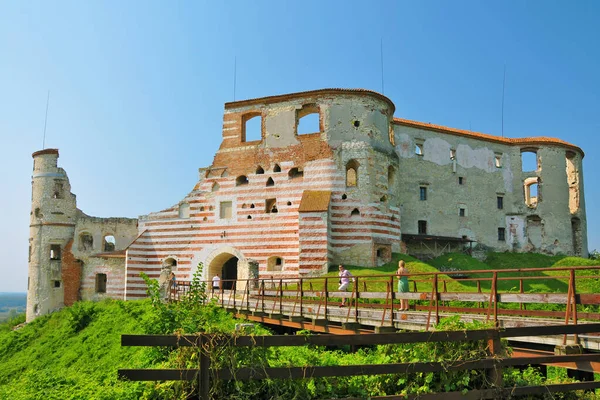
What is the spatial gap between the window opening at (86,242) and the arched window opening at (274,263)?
Result: 1446 centimetres

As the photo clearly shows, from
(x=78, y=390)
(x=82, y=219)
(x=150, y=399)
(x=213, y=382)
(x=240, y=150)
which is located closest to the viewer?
(x=213, y=382)

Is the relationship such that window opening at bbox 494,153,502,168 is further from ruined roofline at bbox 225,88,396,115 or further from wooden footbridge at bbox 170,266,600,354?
wooden footbridge at bbox 170,266,600,354

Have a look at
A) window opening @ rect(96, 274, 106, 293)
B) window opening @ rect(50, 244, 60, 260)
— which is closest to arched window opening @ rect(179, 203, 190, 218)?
window opening @ rect(96, 274, 106, 293)

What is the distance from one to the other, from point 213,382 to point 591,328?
4.75 m

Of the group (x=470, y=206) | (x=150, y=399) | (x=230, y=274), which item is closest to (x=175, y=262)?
(x=230, y=274)

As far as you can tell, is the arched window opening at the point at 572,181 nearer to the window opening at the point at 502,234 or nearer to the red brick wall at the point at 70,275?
the window opening at the point at 502,234

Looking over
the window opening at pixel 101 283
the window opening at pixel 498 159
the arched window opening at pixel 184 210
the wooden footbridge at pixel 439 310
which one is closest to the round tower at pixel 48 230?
the window opening at pixel 101 283

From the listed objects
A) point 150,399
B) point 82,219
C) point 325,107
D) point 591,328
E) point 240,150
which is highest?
point 325,107

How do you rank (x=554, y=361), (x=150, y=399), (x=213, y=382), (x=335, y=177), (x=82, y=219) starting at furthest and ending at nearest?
(x=82, y=219), (x=335, y=177), (x=554, y=361), (x=150, y=399), (x=213, y=382)

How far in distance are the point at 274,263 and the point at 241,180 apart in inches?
231

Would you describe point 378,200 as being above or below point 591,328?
above

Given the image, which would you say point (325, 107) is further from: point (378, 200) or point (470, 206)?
point (470, 206)

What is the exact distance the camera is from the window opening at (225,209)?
3344cm

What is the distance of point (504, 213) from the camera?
39.9 meters
